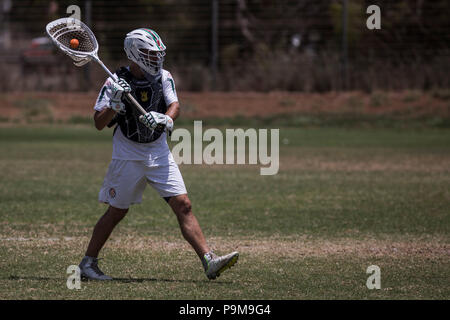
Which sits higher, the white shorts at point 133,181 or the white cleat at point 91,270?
the white shorts at point 133,181

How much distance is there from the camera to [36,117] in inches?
1115

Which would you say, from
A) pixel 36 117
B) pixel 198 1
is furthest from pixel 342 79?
pixel 36 117

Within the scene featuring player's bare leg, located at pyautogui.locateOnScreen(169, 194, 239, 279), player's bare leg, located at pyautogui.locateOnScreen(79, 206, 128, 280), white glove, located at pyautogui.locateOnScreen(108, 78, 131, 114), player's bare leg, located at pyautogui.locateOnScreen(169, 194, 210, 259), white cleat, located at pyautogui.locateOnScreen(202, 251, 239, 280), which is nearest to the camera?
white glove, located at pyautogui.locateOnScreen(108, 78, 131, 114)

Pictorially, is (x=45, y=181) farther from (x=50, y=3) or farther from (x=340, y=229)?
(x=50, y=3)

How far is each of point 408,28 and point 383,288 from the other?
2536cm

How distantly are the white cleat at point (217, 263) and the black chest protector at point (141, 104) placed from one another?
4.03 feet

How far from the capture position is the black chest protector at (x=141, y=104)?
25.1 feet

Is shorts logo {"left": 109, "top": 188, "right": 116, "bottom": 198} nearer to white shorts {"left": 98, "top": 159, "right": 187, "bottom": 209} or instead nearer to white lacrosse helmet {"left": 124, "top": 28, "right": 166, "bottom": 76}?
white shorts {"left": 98, "top": 159, "right": 187, "bottom": 209}

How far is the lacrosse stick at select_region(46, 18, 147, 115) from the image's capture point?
26.2 ft

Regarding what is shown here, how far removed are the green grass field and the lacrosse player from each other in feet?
1.32

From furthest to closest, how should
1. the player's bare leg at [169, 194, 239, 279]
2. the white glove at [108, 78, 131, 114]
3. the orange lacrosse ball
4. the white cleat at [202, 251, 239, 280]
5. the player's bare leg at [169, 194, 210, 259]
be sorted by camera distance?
the orange lacrosse ball, the player's bare leg at [169, 194, 210, 259], the player's bare leg at [169, 194, 239, 279], the white cleat at [202, 251, 239, 280], the white glove at [108, 78, 131, 114]

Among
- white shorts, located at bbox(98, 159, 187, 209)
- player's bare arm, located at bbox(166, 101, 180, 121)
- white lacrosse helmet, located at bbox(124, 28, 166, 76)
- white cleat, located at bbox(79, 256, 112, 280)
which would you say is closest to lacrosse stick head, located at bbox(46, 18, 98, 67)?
white lacrosse helmet, located at bbox(124, 28, 166, 76)

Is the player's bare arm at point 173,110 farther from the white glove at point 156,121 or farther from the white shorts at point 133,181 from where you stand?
the white shorts at point 133,181

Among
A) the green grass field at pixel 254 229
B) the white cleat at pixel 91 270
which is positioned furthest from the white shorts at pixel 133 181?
the green grass field at pixel 254 229
